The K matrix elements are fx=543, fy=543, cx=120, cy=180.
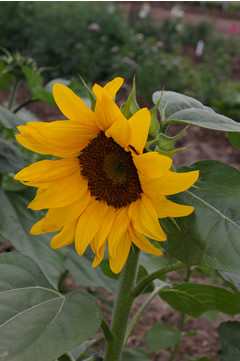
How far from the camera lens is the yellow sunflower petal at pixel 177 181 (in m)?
0.66

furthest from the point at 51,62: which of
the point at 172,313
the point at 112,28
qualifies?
the point at 172,313

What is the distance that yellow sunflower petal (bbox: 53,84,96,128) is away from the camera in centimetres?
71

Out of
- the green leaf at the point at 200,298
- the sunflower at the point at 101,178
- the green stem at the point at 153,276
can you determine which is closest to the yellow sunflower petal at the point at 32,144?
the sunflower at the point at 101,178

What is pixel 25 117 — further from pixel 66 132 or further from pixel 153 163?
pixel 153 163

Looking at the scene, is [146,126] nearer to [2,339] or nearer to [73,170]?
[73,170]

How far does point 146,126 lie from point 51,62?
4.85 meters

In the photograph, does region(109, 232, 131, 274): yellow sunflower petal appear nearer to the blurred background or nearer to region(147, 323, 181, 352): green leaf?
region(147, 323, 181, 352): green leaf

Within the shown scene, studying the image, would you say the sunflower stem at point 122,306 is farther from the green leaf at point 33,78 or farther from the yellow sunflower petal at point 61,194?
the green leaf at point 33,78

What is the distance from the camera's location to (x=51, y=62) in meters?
5.33

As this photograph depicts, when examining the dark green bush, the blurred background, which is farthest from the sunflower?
the dark green bush

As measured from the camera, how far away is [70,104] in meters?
0.71

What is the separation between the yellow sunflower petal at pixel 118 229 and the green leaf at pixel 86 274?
1.66 ft

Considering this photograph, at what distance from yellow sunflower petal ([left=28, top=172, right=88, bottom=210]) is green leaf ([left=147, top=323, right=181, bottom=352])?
2.43 ft

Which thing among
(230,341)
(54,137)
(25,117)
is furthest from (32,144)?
(25,117)
